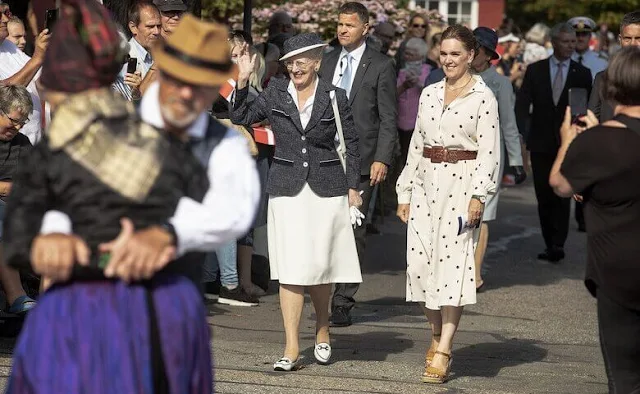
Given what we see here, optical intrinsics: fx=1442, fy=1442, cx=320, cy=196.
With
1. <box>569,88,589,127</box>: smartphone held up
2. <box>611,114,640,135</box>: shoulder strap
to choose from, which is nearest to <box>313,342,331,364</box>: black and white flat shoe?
<box>569,88,589,127</box>: smartphone held up

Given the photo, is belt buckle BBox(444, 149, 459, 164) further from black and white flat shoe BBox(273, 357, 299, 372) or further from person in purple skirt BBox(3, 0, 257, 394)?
person in purple skirt BBox(3, 0, 257, 394)

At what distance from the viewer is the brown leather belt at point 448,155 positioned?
8.20 meters

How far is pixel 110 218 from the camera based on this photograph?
4.28 metres

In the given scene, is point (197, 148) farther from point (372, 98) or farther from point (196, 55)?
point (372, 98)

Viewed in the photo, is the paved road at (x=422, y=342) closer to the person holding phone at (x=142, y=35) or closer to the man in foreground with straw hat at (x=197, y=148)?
the person holding phone at (x=142, y=35)

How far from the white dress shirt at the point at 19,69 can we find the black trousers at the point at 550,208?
220 inches

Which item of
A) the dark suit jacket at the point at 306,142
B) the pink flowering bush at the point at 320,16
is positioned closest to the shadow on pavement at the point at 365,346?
the dark suit jacket at the point at 306,142

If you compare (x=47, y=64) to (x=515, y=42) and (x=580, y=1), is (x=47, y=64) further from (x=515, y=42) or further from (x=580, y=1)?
(x=580, y=1)

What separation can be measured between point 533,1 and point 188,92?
4130 centimetres

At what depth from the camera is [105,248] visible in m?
4.25

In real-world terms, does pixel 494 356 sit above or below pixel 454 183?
below

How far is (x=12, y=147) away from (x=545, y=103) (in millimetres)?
6202

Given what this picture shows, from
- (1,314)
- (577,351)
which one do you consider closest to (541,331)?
(577,351)

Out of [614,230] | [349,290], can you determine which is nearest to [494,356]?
[349,290]
